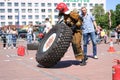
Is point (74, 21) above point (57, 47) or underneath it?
above

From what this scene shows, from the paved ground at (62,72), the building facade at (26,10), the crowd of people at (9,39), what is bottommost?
the building facade at (26,10)

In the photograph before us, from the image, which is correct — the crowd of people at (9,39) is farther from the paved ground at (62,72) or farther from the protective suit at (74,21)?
the protective suit at (74,21)

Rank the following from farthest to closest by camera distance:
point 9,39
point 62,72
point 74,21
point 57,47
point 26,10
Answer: point 26,10
point 9,39
point 74,21
point 57,47
point 62,72

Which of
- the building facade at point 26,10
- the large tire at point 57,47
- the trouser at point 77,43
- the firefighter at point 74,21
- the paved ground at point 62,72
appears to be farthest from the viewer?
the building facade at point 26,10

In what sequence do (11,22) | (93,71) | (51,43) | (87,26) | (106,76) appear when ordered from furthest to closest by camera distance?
(11,22), (87,26), (51,43), (93,71), (106,76)

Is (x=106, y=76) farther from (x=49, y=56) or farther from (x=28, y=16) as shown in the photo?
(x=28, y=16)

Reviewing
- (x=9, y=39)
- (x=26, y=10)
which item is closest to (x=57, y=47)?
(x=9, y=39)

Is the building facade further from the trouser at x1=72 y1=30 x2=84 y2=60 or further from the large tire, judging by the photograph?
the large tire

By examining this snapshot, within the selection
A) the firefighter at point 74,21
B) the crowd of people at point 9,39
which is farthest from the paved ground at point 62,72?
the crowd of people at point 9,39

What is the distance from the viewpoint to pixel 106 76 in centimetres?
898

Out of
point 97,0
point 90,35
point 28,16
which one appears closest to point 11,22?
point 28,16

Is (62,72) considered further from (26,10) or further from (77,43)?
(26,10)

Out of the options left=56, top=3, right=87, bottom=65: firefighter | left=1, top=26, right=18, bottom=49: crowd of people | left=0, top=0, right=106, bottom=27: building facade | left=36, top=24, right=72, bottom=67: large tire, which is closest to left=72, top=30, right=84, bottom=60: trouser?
left=56, top=3, right=87, bottom=65: firefighter

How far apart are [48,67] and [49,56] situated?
2.02 feet
